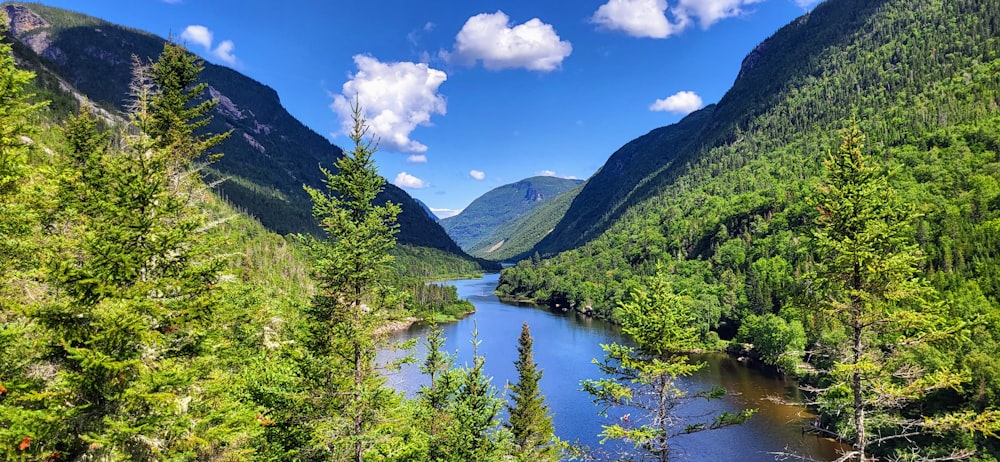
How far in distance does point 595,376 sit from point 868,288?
180 feet

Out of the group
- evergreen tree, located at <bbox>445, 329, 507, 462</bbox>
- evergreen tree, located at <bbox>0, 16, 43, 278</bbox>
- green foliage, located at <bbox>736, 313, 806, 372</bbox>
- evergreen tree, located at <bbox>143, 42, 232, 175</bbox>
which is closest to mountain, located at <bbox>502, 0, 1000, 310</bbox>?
green foliage, located at <bbox>736, 313, 806, 372</bbox>

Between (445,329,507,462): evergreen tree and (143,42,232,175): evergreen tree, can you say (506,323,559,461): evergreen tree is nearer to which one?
(445,329,507,462): evergreen tree

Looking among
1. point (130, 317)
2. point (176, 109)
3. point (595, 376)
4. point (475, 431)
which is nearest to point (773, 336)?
point (595, 376)

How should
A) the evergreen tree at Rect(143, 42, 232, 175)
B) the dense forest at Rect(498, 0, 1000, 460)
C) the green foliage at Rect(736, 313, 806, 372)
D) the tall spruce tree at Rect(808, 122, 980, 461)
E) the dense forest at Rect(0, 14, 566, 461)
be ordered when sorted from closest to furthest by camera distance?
the dense forest at Rect(0, 14, 566, 461) < the tall spruce tree at Rect(808, 122, 980, 461) < the dense forest at Rect(498, 0, 1000, 460) < the evergreen tree at Rect(143, 42, 232, 175) < the green foliage at Rect(736, 313, 806, 372)

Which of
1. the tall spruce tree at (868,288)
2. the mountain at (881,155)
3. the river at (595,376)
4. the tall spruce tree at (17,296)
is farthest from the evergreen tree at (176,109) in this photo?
the mountain at (881,155)

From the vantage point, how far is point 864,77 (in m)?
173

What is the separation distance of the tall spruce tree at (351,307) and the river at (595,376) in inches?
55.4

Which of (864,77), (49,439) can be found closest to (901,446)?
(49,439)

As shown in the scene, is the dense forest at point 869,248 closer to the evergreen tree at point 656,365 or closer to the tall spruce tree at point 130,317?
the evergreen tree at point 656,365

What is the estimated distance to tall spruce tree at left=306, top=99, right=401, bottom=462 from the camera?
15.3 meters

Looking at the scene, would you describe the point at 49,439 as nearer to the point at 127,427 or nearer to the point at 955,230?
the point at 127,427

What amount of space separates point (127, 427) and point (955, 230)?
10054 centimetres

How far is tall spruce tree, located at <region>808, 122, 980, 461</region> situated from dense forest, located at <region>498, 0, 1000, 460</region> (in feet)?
0.22

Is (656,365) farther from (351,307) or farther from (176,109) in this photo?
(176,109)
